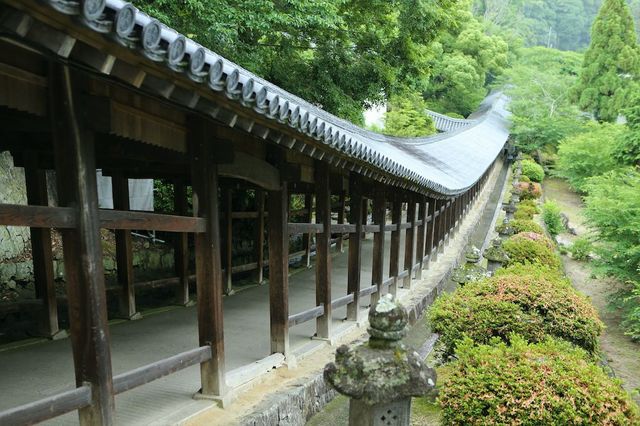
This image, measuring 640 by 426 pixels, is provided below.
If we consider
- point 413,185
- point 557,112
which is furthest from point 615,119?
point 413,185

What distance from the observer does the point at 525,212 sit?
803 inches

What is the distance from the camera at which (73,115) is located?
3117 millimetres

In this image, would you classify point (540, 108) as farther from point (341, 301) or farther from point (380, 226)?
point (341, 301)

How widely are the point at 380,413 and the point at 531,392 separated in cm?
187

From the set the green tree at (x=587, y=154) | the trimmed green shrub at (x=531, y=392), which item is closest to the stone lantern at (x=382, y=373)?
the trimmed green shrub at (x=531, y=392)

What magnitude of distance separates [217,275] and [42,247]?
315 cm

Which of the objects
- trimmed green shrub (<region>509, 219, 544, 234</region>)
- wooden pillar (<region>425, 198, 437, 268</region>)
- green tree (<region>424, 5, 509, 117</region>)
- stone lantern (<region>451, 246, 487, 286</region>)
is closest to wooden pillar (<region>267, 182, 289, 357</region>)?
stone lantern (<region>451, 246, 487, 286</region>)

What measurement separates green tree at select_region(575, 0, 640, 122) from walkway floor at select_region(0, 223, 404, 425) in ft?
105

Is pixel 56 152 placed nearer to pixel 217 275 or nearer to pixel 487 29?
pixel 217 275

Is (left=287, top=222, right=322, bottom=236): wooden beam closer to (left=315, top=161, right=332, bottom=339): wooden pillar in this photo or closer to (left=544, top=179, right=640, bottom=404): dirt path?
(left=315, top=161, right=332, bottom=339): wooden pillar

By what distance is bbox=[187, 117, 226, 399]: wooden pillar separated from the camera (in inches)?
170

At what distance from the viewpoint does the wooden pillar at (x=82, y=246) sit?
311 centimetres

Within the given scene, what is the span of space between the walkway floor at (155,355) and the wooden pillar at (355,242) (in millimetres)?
345

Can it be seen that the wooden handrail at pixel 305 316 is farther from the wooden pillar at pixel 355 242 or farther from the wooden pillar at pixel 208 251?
the wooden pillar at pixel 208 251
